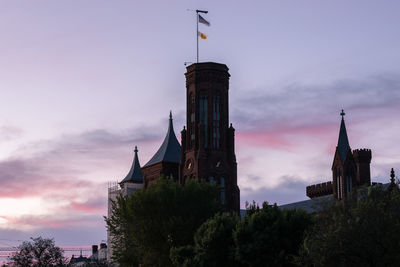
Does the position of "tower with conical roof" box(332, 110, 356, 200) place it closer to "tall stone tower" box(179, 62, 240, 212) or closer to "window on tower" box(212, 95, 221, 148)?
"tall stone tower" box(179, 62, 240, 212)

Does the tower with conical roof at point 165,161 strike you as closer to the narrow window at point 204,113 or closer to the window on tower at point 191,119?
the window on tower at point 191,119

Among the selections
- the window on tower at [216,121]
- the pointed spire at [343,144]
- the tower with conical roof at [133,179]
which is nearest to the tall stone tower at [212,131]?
the window on tower at [216,121]

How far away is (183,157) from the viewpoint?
352 feet

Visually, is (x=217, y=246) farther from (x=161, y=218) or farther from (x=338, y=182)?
(x=338, y=182)

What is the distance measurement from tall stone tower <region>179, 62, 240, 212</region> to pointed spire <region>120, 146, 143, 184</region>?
2650 centimetres

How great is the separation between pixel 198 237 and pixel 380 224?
23.0 metres

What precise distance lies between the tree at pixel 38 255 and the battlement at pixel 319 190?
50.3 metres

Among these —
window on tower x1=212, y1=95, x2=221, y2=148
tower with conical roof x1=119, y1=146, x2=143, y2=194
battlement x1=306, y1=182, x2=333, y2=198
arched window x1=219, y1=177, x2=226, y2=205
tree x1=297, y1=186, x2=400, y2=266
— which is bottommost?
tree x1=297, y1=186, x2=400, y2=266

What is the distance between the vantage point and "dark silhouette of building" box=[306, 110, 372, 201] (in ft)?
346

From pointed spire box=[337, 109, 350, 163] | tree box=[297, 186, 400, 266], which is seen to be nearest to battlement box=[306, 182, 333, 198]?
pointed spire box=[337, 109, 350, 163]

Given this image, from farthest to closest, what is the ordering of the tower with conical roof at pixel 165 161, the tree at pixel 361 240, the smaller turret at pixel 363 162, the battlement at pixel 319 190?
the battlement at pixel 319 190, the tower with conical roof at pixel 165 161, the smaller turret at pixel 363 162, the tree at pixel 361 240

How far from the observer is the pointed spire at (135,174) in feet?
429

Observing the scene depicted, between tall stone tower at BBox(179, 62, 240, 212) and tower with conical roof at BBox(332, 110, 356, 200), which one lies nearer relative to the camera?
tall stone tower at BBox(179, 62, 240, 212)

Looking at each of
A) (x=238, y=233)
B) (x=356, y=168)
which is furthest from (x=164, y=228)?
(x=356, y=168)
